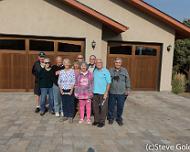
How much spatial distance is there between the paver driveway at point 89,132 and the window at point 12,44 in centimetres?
340

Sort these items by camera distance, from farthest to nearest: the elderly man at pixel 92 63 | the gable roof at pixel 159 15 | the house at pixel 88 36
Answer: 1. the gable roof at pixel 159 15
2. the house at pixel 88 36
3. the elderly man at pixel 92 63

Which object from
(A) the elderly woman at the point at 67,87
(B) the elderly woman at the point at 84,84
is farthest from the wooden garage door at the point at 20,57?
(B) the elderly woman at the point at 84,84

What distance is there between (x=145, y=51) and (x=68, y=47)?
13.8 feet

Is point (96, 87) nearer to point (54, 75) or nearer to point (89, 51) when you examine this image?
point (54, 75)

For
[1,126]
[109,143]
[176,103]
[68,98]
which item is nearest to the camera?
[109,143]

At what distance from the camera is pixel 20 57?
12.5m

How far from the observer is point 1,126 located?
691cm

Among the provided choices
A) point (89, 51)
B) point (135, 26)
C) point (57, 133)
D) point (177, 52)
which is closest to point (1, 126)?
point (57, 133)

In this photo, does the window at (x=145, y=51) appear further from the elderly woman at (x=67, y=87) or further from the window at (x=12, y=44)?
the elderly woman at (x=67, y=87)

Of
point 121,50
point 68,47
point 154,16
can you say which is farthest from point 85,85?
point 154,16

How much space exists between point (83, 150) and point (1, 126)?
263cm

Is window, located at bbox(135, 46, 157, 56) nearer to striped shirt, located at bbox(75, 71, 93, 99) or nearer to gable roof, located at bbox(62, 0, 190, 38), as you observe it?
gable roof, located at bbox(62, 0, 190, 38)

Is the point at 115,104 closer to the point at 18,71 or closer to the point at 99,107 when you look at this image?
the point at 99,107

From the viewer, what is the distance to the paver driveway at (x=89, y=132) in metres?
5.63
